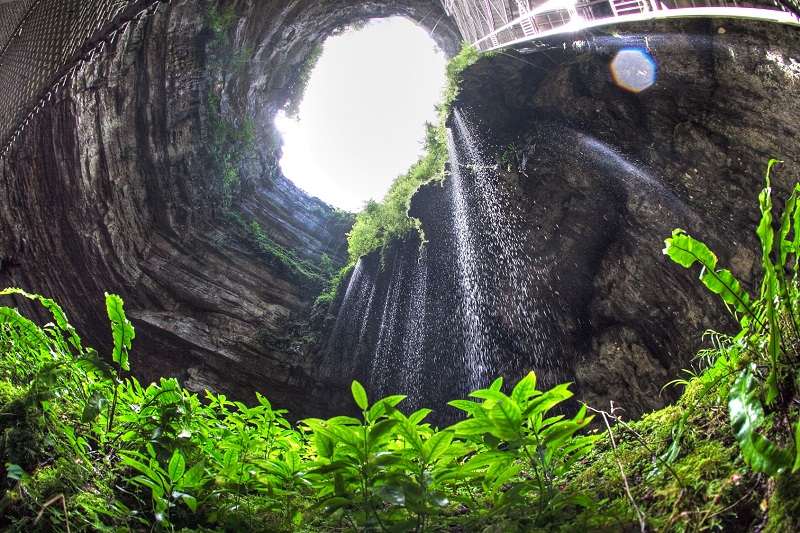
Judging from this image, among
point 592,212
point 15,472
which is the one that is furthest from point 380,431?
point 592,212

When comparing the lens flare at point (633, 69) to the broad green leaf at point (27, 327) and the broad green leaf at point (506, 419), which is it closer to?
the broad green leaf at point (506, 419)

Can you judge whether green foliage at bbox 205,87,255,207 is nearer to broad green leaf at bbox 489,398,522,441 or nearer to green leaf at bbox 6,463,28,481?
green leaf at bbox 6,463,28,481

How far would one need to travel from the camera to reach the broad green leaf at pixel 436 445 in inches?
47.4

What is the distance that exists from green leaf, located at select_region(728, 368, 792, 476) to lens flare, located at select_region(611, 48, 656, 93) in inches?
330

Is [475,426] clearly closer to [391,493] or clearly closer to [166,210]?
[391,493]

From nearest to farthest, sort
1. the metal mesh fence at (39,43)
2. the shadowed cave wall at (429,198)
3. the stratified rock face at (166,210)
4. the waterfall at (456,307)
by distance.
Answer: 1. the metal mesh fence at (39,43)
2. the shadowed cave wall at (429,198)
3. the stratified rock face at (166,210)
4. the waterfall at (456,307)

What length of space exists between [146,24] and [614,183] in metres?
9.99

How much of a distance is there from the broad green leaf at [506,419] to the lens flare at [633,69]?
8546 millimetres

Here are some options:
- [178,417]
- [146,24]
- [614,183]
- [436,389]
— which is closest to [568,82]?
→ [614,183]

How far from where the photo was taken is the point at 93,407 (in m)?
1.54

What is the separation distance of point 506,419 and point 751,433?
1.66ft

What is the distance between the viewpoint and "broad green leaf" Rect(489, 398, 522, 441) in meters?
1.11

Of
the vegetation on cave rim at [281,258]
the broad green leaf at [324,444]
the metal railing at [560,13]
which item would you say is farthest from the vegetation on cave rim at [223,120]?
the broad green leaf at [324,444]

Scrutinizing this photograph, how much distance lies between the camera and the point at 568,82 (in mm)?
9086
